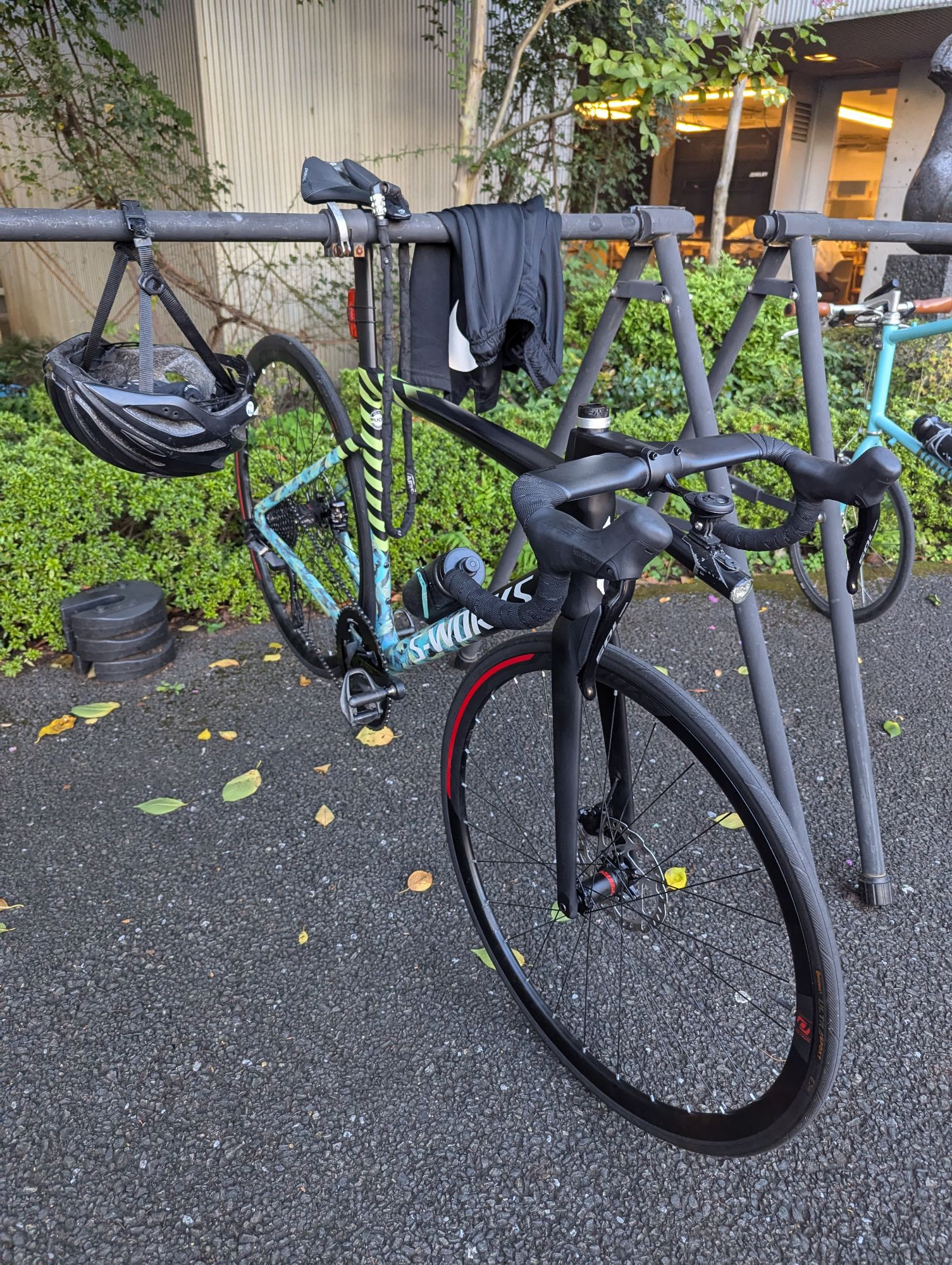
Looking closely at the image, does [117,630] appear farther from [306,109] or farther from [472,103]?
[306,109]

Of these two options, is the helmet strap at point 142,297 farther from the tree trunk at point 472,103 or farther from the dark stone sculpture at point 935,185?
the dark stone sculpture at point 935,185

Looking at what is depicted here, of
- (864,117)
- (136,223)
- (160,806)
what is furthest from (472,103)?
(864,117)

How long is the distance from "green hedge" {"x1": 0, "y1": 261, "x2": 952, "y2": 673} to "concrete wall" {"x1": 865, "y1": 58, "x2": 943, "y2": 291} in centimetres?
578

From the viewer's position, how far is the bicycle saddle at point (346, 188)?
1.93 meters

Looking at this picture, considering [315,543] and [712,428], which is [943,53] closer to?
[712,428]

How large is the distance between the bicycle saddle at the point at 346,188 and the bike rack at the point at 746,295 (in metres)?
0.03

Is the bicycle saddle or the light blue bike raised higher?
the bicycle saddle

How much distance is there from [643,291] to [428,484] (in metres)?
1.84

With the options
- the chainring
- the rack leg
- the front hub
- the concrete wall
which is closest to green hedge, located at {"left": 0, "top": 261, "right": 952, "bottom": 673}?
the chainring

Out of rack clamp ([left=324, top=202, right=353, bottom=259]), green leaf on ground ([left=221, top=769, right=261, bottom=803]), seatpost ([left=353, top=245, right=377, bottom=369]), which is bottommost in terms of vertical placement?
green leaf on ground ([left=221, top=769, right=261, bottom=803])

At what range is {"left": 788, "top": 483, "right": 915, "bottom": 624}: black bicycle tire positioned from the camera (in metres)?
3.93

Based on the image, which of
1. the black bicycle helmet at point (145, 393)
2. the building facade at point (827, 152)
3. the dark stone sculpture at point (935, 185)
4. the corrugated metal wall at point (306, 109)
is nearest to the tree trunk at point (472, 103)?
the corrugated metal wall at point (306, 109)

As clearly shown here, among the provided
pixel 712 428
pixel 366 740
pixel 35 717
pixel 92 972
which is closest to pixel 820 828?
pixel 712 428

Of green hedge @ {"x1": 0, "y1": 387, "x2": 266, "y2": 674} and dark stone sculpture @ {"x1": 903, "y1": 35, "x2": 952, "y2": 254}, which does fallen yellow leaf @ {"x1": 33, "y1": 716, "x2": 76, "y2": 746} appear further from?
dark stone sculpture @ {"x1": 903, "y1": 35, "x2": 952, "y2": 254}
